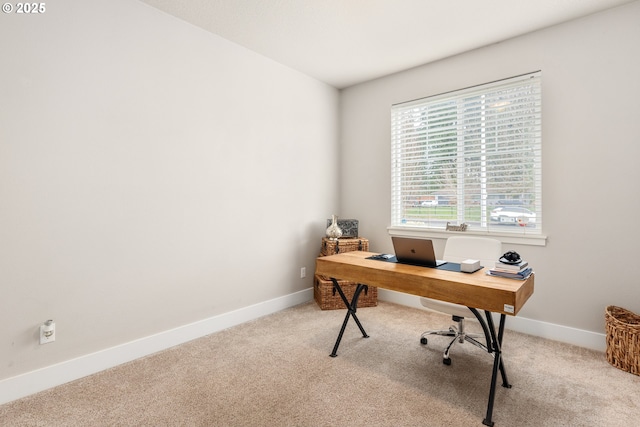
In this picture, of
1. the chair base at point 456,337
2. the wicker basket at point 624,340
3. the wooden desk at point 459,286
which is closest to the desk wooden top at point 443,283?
the wooden desk at point 459,286

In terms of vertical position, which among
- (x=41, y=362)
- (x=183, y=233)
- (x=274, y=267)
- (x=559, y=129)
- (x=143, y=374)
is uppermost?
(x=559, y=129)

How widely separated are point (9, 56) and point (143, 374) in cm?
217

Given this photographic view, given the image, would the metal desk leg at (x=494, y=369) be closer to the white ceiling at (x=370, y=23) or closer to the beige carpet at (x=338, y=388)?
the beige carpet at (x=338, y=388)

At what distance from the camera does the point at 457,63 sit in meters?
3.27

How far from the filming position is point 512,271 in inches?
71.7

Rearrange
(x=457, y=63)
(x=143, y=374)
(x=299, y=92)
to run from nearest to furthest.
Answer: (x=143, y=374) → (x=457, y=63) → (x=299, y=92)

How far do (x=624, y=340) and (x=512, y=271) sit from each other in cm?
117

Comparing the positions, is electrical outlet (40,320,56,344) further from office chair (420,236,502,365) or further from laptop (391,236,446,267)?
office chair (420,236,502,365)

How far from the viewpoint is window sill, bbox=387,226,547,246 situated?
2.82 meters

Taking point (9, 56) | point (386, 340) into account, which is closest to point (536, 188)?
point (386, 340)

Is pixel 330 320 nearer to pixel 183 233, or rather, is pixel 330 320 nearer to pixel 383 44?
pixel 183 233

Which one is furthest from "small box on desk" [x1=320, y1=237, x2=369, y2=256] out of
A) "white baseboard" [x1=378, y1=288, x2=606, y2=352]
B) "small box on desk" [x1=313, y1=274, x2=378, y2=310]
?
"white baseboard" [x1=378, y1=288, x2=606, y2=352]

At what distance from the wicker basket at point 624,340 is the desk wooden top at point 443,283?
3.01ft

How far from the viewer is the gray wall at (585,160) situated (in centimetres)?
243
